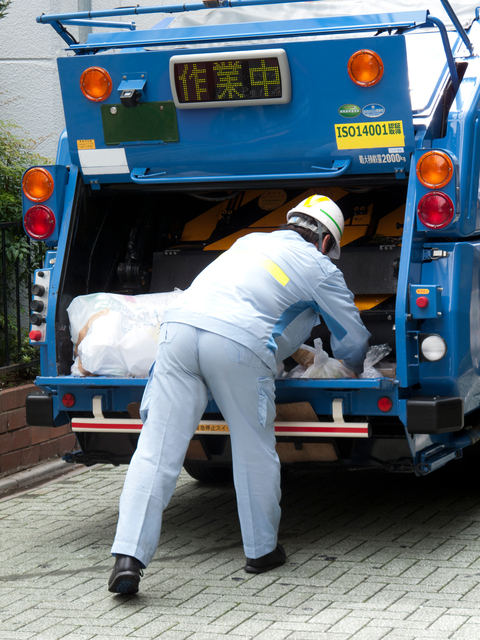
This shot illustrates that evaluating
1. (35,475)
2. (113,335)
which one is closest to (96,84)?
(113,335)

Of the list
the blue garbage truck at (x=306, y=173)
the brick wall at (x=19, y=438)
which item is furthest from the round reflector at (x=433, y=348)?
the brick wall at (x=19, y=438)

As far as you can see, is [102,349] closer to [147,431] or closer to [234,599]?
[147,431]

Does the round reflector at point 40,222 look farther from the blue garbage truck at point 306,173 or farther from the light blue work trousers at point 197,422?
the light blue work trousers at point 197,422

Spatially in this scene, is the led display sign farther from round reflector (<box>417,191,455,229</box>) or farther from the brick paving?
the brick paving

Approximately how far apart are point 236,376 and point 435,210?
1.15 meters

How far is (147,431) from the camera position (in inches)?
156

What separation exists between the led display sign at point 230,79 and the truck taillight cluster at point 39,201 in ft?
2.75

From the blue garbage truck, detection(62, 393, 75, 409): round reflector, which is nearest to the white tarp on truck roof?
the blue garbage truck

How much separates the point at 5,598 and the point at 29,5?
5.98 m

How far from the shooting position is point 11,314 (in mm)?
6652

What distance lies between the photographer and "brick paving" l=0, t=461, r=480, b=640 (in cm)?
350

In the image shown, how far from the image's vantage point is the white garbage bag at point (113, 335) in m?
4.43

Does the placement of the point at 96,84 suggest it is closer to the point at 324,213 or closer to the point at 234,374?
the point at 324,213

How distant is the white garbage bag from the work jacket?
39cm
